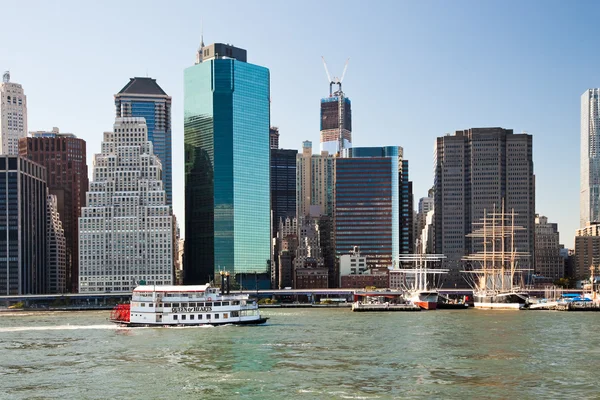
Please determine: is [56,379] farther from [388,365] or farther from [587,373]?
[587,373]

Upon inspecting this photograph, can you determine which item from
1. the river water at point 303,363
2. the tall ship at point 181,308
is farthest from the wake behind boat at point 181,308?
the river water at point 303,363


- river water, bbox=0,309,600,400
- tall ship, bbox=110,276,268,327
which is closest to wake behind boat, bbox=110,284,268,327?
tall ship, bbox=110,276,268,327

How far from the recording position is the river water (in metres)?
87.2

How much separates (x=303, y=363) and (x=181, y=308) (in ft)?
208

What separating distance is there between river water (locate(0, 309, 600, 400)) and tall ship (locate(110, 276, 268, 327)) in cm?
500

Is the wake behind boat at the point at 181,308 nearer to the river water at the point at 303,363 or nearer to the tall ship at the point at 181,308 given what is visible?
the tall ship at the point at 181,308

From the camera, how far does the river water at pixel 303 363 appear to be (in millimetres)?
87188

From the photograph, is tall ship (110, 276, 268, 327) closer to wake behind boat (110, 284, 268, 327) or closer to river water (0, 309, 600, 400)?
wake behind boat (110, 284, 268, 327)

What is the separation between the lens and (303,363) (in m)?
106

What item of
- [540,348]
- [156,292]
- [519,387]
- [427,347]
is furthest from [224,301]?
[519,387]

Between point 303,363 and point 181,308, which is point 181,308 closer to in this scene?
point 181,308

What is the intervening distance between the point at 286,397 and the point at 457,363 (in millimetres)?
30424

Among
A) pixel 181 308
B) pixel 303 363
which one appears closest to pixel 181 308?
pixel 181 308

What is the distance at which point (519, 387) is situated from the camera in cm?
8875
